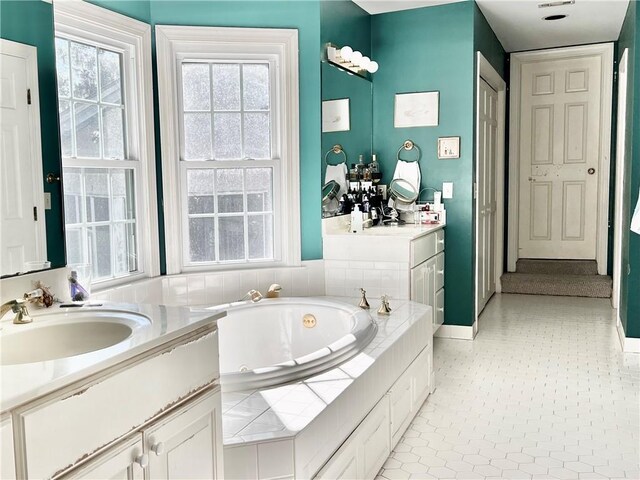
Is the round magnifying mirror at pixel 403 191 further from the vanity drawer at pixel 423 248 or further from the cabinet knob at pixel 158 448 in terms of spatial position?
the cabinet knob at pixel 158 448

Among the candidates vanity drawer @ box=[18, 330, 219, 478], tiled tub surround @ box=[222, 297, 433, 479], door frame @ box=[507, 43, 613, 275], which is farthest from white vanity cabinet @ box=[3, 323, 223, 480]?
door frame @ box=[507, 43, 613, 275]

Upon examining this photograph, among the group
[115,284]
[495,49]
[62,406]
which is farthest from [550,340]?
[62,406]

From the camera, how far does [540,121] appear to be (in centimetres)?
665

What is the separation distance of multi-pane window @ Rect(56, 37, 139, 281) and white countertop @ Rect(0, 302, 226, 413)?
1.26 m

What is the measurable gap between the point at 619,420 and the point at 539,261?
3.80 meters

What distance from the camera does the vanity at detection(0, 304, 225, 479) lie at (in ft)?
3.84

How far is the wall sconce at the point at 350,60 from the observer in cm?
406

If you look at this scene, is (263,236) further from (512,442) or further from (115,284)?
(512,442)

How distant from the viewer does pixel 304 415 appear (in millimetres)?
2055

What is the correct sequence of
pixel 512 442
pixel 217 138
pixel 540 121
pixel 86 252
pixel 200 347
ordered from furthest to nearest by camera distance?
pixel 540 121 < pixel 217 138 < pixel 86 252 < pixel 512 442 < pixel 200 347

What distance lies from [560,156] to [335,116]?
3.53 metres

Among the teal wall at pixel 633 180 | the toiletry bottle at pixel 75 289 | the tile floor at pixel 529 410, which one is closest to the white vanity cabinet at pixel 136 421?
the toiletry bottle at pixel 75 289

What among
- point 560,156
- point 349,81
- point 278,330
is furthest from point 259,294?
point 560,156

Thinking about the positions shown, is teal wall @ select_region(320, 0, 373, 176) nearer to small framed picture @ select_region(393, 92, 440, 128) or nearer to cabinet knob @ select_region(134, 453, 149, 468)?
small framed picture @ select_region(393, 92, 440, 128)
